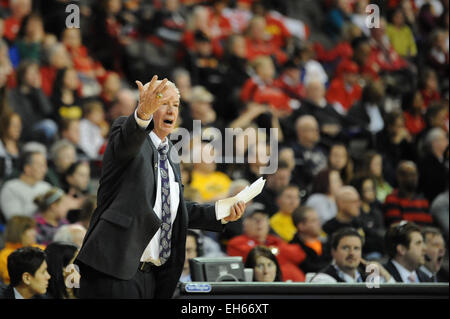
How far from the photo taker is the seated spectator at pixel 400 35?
11.8 m

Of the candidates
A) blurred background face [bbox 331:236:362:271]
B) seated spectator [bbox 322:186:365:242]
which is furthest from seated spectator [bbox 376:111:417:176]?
blurred background face [bbox 331:236:362:271]

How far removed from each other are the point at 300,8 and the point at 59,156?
5.98 metres

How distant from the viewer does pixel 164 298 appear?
4.12m

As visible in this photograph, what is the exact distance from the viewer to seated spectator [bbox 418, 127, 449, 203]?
8312 millimetres

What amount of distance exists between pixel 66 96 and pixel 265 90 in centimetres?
218

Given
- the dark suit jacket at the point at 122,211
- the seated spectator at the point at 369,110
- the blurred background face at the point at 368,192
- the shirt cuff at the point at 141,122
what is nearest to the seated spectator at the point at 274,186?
the blurred background face at the point at 368,192

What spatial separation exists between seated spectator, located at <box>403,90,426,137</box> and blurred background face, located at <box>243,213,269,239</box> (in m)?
3.39

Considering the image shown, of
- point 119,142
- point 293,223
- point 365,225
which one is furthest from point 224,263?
point 365,225

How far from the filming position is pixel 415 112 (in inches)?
390

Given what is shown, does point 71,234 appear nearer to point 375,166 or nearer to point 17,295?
point 17,295

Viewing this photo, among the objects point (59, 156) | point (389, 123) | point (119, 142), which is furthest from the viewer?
point (389, 123)

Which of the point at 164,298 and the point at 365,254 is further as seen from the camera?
the point at 365,254
